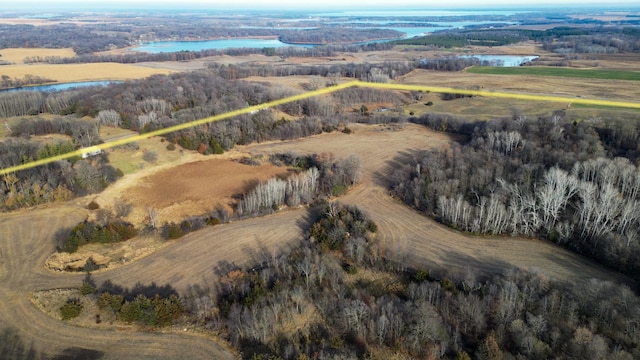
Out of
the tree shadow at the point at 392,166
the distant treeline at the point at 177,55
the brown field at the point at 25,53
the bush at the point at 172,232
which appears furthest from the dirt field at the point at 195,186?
the brown field at the point at 25,53

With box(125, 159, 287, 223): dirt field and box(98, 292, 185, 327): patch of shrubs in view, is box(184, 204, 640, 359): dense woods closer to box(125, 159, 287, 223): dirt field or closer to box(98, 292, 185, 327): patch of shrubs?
box(98, 292, 185, 327): patch of shrubs

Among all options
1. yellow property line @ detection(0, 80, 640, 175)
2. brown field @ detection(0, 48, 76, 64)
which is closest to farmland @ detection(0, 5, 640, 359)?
yellow property line @ detection(0, 80, 640, 175)

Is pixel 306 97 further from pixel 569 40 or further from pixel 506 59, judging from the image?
pixel 569 40

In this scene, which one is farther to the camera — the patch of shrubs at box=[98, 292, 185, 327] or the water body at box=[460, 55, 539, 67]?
the water body at box=[460, 55, 539, 67]

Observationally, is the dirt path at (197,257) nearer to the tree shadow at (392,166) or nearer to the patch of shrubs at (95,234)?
the patch of shrubs at (95,234)

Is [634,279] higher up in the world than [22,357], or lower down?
higher up

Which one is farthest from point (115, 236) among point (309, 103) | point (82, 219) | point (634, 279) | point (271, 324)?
point (309, 103)

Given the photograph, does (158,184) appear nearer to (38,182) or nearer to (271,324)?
(38,182)
